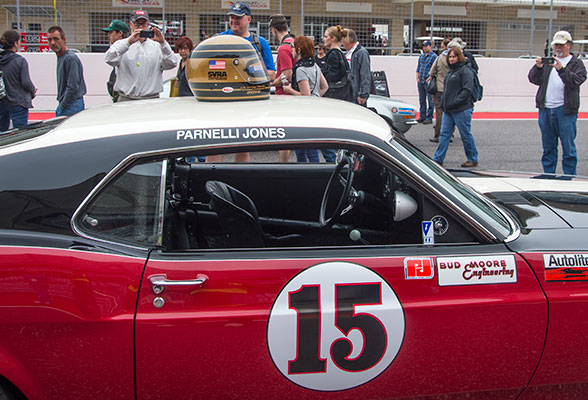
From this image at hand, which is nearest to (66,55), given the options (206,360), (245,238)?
(245,238)

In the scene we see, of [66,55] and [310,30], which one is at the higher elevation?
[310,30]

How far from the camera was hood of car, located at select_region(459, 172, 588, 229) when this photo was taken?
2.61 metres

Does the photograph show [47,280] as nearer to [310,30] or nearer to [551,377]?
[551,377]

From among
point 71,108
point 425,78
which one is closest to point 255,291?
point 71,108

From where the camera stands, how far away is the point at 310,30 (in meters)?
15.9

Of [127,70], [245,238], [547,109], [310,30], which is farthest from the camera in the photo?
[310,30]

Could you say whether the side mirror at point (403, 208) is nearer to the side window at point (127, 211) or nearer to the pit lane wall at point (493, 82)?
the side window at point (127, 211)

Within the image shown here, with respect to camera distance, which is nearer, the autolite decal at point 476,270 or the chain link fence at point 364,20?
the autolite decal at point 476,270

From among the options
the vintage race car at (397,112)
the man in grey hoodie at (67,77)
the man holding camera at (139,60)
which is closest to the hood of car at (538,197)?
the man holding camera at (139,60)

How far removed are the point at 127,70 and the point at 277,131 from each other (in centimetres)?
447

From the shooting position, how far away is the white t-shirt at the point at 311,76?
6.83m

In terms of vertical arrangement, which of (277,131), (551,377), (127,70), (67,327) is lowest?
(551,377)

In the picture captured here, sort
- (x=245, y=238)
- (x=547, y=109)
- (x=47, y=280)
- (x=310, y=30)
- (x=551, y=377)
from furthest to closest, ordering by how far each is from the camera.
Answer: (x=310, y=30)
(x=547, y=109)
(x=245, y=238)
(x=551, y=377)
(x=47, y=280)

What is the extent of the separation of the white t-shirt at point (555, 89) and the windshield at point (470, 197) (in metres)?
4.61
